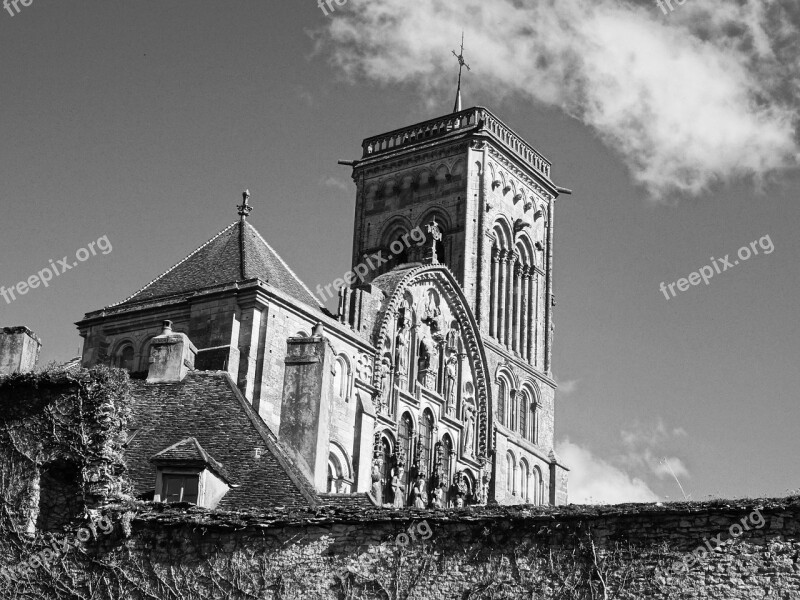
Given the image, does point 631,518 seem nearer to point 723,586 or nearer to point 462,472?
point 723,586

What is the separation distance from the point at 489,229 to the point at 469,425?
11284mm

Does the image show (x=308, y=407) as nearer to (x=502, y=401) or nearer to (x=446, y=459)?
(x=446, y=459)

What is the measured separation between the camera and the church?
2239 cm

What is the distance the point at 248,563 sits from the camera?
17.1 m

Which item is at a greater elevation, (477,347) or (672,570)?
(477,347)

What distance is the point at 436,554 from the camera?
16297mm

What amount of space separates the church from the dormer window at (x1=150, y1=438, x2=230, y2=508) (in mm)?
35

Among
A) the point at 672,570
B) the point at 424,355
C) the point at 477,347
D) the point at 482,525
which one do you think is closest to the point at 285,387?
the point at 482,525

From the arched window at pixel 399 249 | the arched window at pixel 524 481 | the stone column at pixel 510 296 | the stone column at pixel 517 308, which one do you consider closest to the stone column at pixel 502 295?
the stone column at pixel 510 296

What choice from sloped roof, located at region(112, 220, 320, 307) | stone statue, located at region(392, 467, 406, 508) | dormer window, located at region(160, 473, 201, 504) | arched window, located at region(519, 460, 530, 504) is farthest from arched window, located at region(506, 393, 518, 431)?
dormer window, located at region(160, 473, 201, 504)

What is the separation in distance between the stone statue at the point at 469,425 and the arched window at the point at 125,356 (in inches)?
500

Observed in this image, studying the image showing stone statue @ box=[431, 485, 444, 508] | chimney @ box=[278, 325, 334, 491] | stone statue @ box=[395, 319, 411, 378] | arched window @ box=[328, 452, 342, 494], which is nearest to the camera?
chimney @ box=[278, 325, 334, 491]

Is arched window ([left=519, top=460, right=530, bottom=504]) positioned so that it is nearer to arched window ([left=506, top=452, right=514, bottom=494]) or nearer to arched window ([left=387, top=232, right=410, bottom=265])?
arched window ([left=506, top=452, right=514, bottom=494])

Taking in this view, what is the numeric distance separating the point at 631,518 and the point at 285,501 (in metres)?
5.95
